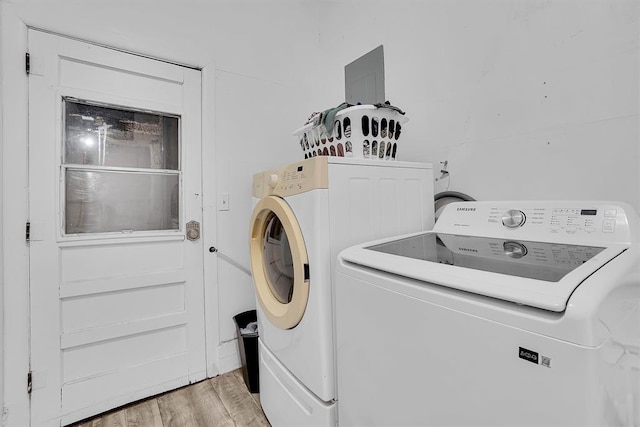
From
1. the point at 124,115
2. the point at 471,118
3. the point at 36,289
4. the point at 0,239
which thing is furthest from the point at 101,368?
the point at 471,118

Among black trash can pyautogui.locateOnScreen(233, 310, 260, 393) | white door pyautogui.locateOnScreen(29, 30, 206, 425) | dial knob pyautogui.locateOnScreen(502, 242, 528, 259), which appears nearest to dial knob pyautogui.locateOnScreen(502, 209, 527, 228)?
dial knob pyautogui.locateOnScreen(502, 242, 528, 259)

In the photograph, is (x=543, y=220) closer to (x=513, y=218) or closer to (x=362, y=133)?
(x=513, y=218)

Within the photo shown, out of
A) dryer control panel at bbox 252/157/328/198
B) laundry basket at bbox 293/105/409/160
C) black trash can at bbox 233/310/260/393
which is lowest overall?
black trash can at bbox 233/310/260/393

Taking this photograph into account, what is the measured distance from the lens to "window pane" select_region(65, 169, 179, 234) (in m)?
1.52

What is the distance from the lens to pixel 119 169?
1611 millimetres

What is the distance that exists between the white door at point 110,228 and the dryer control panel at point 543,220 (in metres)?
1.51

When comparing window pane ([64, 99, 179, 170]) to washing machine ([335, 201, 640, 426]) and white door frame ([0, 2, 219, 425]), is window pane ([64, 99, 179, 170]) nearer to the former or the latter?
white door frame ([0, 2, 219, 425])

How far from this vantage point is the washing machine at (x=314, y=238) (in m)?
1.02

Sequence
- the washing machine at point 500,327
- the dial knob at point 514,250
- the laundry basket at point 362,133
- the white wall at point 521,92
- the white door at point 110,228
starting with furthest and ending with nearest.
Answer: the white door at point 110,228
the laundry basket at point 362,133
the white wall at point 521,92
the dial knob at point 514,250
the washing machine at point 500,327

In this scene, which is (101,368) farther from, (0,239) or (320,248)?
(320,248)

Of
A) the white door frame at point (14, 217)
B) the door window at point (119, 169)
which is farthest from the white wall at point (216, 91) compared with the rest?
the door window at point (119, 169)

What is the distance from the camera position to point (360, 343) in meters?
0.82

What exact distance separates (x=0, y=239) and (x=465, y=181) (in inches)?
87.8

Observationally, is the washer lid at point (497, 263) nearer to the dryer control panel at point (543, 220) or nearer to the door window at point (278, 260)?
the dryer control panel at point (543, 220)
